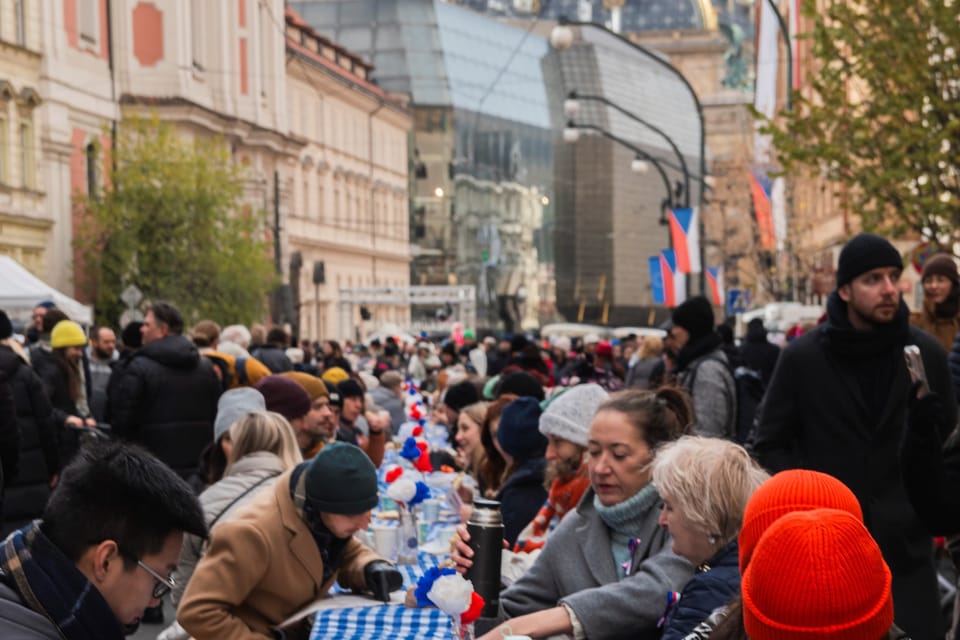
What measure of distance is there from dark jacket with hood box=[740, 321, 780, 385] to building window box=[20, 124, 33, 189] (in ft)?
87.8

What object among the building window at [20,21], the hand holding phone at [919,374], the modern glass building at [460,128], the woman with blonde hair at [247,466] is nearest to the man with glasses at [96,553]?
the hand holding phone at [919,374]

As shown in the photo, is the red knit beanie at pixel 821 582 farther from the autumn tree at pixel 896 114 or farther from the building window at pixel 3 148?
the building window at pixel 3 148

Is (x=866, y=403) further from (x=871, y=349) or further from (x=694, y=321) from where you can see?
(x=694, y=321)

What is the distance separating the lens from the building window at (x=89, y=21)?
4172 cm

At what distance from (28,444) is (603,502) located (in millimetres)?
5215

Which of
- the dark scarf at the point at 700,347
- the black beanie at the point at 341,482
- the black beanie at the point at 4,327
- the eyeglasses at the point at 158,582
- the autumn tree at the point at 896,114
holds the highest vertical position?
the autumn tree at the point at 896,114

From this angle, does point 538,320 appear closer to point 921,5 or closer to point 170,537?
point 921,5

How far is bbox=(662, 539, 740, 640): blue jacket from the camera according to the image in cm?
414

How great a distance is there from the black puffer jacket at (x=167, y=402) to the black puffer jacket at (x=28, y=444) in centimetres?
106

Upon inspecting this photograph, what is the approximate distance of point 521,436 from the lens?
7715 millimetres

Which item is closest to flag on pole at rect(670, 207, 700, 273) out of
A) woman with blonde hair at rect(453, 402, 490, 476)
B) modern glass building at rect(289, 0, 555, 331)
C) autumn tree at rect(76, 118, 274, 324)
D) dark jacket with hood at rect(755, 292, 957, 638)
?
woman with blonde hair at rect(453, 402, 490, 476)

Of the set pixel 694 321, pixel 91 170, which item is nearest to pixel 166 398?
pixel 694 321

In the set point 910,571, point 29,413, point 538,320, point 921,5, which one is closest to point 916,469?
point 910,571

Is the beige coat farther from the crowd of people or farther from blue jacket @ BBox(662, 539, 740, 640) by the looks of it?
blue jacket @ BBox(662, 539, 740, 640)
